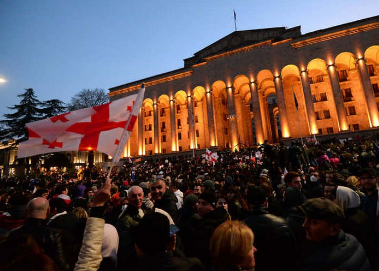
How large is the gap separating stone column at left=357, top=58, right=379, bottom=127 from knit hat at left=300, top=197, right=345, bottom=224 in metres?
33.0

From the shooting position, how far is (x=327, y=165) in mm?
10008

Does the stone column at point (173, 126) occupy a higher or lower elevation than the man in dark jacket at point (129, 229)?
higher

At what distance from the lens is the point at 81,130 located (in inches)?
185

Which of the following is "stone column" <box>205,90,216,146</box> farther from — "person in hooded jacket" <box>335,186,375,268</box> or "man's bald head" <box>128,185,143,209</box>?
"man's bald head" <box>128,185,143,209</box>

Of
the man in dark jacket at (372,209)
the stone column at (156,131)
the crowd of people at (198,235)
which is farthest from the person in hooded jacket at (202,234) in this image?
the stone column at (156,131)

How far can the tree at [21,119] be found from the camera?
34.4m

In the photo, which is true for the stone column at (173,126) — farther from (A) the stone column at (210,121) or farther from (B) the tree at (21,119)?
(B) the tree at (21,119)

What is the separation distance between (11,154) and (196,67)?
4247cm

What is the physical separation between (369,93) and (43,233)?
3669 centimetres

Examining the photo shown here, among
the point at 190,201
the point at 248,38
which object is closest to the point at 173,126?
the point at 248,38

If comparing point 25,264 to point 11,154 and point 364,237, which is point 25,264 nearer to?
point 364,237

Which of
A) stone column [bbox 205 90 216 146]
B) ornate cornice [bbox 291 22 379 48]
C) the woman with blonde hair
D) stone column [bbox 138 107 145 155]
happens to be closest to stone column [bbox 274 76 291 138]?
ornate cornice [bbox 291 22 379 48]

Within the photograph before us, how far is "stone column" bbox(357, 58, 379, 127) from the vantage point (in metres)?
27.8

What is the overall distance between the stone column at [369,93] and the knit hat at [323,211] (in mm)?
33034
